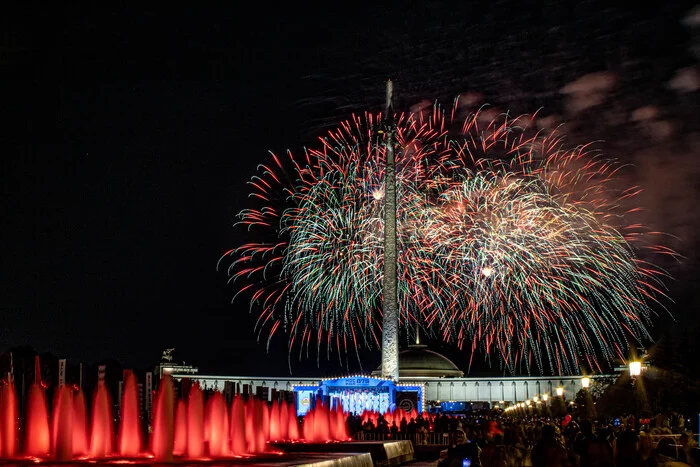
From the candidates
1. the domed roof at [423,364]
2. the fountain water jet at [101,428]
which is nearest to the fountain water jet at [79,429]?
the fountain water jet at [101,428]

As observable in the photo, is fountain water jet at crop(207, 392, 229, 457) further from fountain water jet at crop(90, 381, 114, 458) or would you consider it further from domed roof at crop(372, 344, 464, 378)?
domed roof at crop(372, 344, 464, 378)

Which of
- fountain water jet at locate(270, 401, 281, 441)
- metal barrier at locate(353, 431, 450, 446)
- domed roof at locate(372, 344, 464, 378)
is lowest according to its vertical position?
metal barrier at locate(353, 431, 450, 446)

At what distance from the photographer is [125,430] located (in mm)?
21750

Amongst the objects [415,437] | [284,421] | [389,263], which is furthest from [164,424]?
[389,263]

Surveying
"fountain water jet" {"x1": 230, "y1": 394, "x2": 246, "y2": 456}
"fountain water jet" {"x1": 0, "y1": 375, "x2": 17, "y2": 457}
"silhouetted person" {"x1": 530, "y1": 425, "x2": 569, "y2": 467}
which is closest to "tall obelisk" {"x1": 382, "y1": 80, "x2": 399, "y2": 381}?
"fountain water jet" {"x1": 230, "y1": 394, "x2": 246, "y2": 456}

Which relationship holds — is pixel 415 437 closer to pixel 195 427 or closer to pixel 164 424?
pixel 195 427

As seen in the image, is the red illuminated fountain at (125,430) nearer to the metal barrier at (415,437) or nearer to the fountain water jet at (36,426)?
the fountain water jet at (36,426)

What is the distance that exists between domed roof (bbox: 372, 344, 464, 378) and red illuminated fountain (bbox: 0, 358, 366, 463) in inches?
3700

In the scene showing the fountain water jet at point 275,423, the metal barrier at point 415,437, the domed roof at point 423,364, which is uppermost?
the domed roof at point 423,364

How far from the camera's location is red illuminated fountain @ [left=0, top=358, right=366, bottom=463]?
19.4 m

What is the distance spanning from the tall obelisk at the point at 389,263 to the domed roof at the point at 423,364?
59468 mm

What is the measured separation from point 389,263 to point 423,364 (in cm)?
6896

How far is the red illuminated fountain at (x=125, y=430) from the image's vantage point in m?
19.4

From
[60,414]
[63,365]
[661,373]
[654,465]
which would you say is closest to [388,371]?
[661,373]
